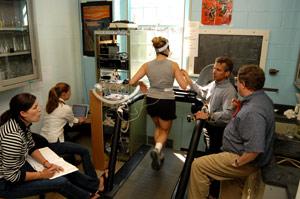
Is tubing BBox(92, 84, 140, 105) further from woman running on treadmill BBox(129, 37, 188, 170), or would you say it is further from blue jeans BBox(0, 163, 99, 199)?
blue jeans BBox(0, 163, 99, 199)

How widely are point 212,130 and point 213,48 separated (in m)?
1.31

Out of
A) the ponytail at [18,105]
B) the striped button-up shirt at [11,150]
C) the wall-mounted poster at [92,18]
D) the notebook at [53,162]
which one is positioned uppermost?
the wall-mounted poster at [92,18]

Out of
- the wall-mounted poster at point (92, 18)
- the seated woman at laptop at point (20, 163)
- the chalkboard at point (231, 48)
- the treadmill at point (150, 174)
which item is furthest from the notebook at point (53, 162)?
the chalkboard at point (231, 48)

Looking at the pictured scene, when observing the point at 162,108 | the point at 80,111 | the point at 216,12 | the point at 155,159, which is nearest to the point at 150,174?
the point at 155,159

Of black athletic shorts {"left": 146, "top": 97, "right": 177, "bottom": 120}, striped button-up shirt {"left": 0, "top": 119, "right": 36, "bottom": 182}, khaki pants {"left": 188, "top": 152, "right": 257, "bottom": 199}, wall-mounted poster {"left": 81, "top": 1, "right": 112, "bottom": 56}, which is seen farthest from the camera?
wall-mounted poster {"left": 81, "top": 1, "right": 112, "bottom": 56}

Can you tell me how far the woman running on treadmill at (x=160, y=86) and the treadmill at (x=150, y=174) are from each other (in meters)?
0.18

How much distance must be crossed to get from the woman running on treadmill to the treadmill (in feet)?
0.58

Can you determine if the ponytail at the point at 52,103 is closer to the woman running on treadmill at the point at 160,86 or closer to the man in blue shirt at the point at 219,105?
the woman running on treadmill at the point at 160,86

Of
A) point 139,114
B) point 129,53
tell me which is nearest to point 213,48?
point 129,53

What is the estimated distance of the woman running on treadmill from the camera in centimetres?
266

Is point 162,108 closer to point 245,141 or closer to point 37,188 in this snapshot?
point 245,141

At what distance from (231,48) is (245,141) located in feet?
5.50

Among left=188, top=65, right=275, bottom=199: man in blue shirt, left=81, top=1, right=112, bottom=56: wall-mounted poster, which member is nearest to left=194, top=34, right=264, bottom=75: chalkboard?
left=188, top=65, right=275, bottom=199: man in blue shirt

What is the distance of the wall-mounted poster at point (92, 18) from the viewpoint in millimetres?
3549
